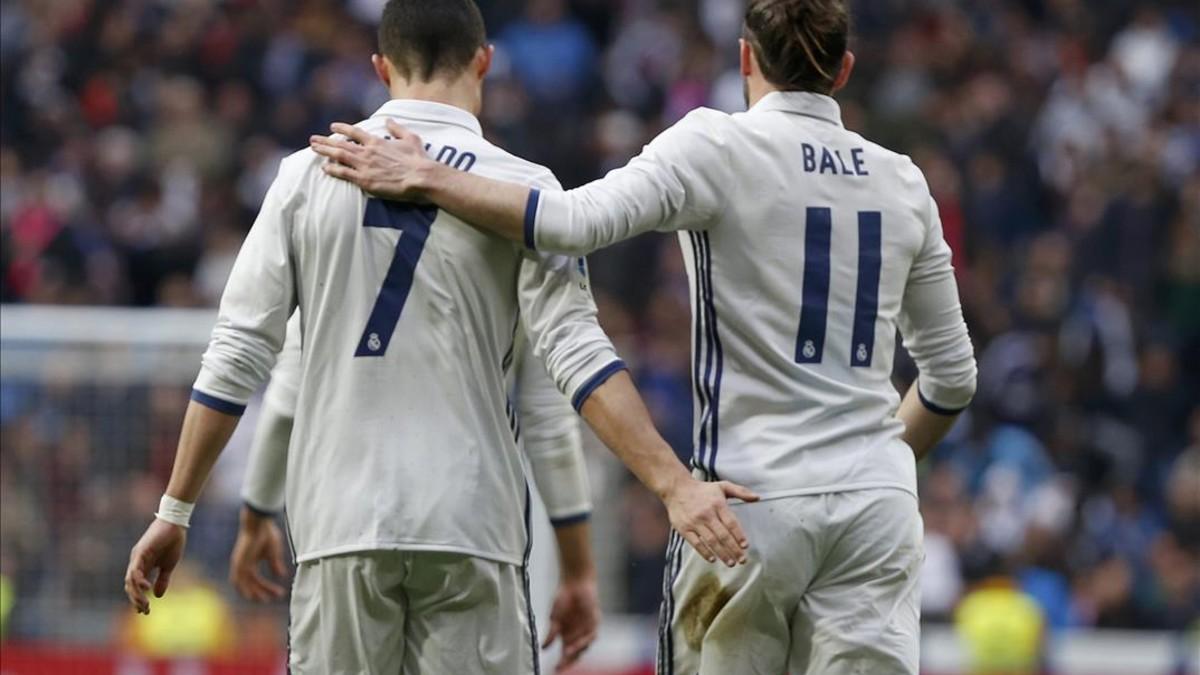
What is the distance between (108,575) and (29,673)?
1.99 feet

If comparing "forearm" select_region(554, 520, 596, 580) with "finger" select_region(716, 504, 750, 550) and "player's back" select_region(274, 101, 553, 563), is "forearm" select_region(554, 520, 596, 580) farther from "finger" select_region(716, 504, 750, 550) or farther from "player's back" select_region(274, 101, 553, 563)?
"finger" select_region(716, 504, 750, 550)

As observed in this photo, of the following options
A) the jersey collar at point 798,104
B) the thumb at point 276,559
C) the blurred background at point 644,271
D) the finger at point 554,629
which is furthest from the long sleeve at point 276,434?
the blurred background at point 644,271

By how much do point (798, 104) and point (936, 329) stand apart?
74 cm

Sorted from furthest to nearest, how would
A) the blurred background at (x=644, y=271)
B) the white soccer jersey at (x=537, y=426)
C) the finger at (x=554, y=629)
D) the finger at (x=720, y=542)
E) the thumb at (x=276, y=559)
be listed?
the blurred background at (x=644, y=271) < the thumb at (x=276, y=559) < the finger at (x=554, y=629) < the white soccer jersey at (x=537, y=426) < the finger at (x=720, y=542)

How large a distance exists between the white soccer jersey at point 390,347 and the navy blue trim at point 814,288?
47 centimetres

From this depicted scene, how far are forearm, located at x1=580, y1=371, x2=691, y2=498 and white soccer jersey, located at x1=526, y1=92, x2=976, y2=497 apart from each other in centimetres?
19

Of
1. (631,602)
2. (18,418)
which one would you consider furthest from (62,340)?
(631,602)

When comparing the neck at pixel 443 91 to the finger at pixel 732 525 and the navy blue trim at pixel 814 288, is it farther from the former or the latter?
the finger at pixel 732 525

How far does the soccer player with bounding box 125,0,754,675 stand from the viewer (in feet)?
18.5

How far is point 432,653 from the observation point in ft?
18.6

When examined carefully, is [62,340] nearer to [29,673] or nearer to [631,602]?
[29,673]

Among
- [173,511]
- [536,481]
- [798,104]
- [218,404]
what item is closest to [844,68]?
[798,104]

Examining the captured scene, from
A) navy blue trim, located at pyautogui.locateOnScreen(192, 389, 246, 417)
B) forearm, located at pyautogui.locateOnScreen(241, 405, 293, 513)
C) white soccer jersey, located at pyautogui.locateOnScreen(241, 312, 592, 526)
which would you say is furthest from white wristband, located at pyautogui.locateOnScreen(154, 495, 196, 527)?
forearm, located at pyautogui.locateOnScreen(241, 405, 293, 513)

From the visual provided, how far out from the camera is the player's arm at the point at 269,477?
249 inches
